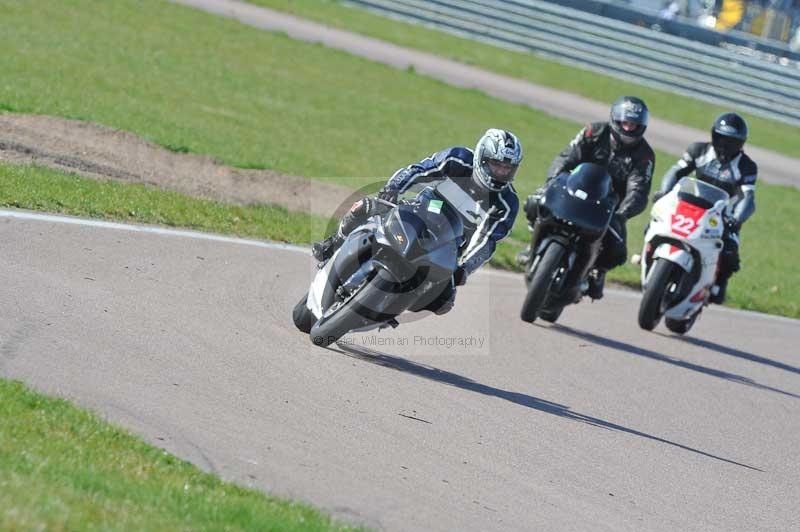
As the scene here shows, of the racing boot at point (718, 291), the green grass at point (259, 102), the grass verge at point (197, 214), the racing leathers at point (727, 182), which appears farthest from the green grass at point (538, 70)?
the racing boot at point (718, 291)

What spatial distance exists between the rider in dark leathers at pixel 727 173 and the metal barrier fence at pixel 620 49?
18317 mm

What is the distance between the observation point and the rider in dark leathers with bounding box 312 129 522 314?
7.92 m

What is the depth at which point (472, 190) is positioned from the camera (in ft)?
26.8

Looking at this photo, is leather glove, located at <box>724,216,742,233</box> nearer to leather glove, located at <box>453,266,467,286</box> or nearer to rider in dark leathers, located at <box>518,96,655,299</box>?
rider in dark leathers, located at <box>518,96,655,299</box>

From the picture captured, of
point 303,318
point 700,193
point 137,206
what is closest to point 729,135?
point 700,193

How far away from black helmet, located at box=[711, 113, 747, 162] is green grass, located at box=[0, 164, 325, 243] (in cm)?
385

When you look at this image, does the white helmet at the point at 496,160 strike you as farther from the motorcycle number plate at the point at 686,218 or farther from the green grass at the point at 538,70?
the green grass at the point at 538,70

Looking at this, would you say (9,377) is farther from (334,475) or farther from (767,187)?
(767,187)

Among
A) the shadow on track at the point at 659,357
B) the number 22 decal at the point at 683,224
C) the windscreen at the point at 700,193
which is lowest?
the shadow on track at the point at 659,357

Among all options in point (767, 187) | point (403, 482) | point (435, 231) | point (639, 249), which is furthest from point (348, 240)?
point (767, 187)

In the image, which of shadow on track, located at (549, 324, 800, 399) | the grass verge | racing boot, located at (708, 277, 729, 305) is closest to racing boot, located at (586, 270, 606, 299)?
shadow on track, located at (549, 324, 800, 399)

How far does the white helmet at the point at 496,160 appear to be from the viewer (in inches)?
311

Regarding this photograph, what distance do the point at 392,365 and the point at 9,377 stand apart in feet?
9.56

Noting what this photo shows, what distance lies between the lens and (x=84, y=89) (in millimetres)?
16328
